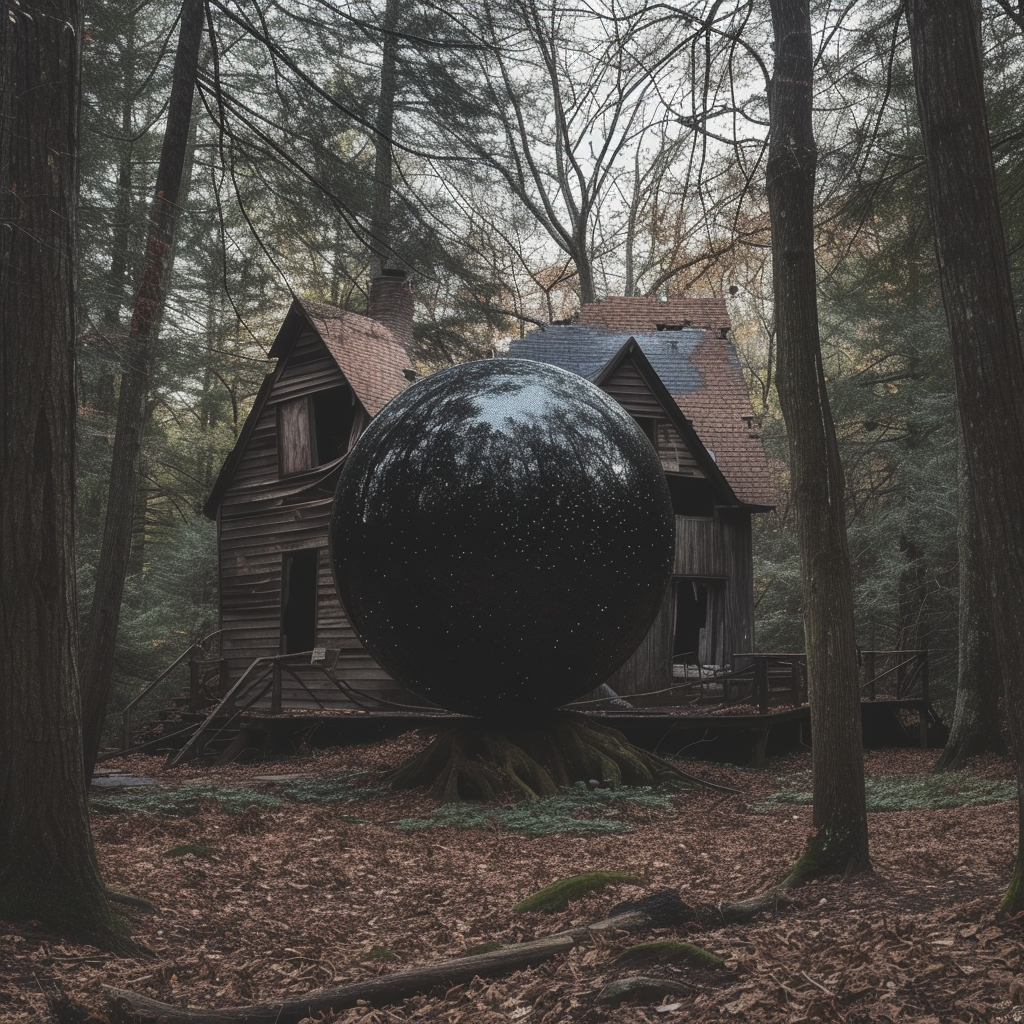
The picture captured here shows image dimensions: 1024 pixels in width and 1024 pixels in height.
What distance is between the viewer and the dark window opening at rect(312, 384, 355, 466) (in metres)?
21.2

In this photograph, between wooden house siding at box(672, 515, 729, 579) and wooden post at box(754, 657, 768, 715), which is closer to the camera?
wooden post at box(754, 657, 768, 715)

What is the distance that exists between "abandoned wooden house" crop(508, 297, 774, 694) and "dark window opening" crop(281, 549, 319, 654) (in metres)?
6.38

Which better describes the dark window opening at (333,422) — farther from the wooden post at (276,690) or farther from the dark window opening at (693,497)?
the dark window opening at (693,497)

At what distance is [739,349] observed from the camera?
3856 centimetres

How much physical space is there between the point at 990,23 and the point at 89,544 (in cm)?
1975

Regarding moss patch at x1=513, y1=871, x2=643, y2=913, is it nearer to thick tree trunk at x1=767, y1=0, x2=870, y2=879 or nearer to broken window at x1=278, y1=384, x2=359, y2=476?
thick tree trunk at x1=767, y1=0, x2=870, y2=879

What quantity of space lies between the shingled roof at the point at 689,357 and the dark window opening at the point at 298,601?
6368 mm

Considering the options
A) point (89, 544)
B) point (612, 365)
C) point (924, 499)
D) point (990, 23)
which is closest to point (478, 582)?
point (990, 23)

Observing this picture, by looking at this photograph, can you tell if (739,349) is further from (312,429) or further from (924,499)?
(312,429)

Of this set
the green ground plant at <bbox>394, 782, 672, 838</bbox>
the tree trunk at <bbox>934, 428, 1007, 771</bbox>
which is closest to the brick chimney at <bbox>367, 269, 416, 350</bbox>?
the tree trunk at <bbox>934, 428, 1007, 771</bbox>

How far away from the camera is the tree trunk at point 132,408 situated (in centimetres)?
985

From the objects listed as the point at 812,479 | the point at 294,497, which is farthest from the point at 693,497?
the point at 812,479

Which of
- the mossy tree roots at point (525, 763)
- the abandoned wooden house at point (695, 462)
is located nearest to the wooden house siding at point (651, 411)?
the abandoned wooden house at point (695, 462)

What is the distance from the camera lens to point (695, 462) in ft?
66.8
